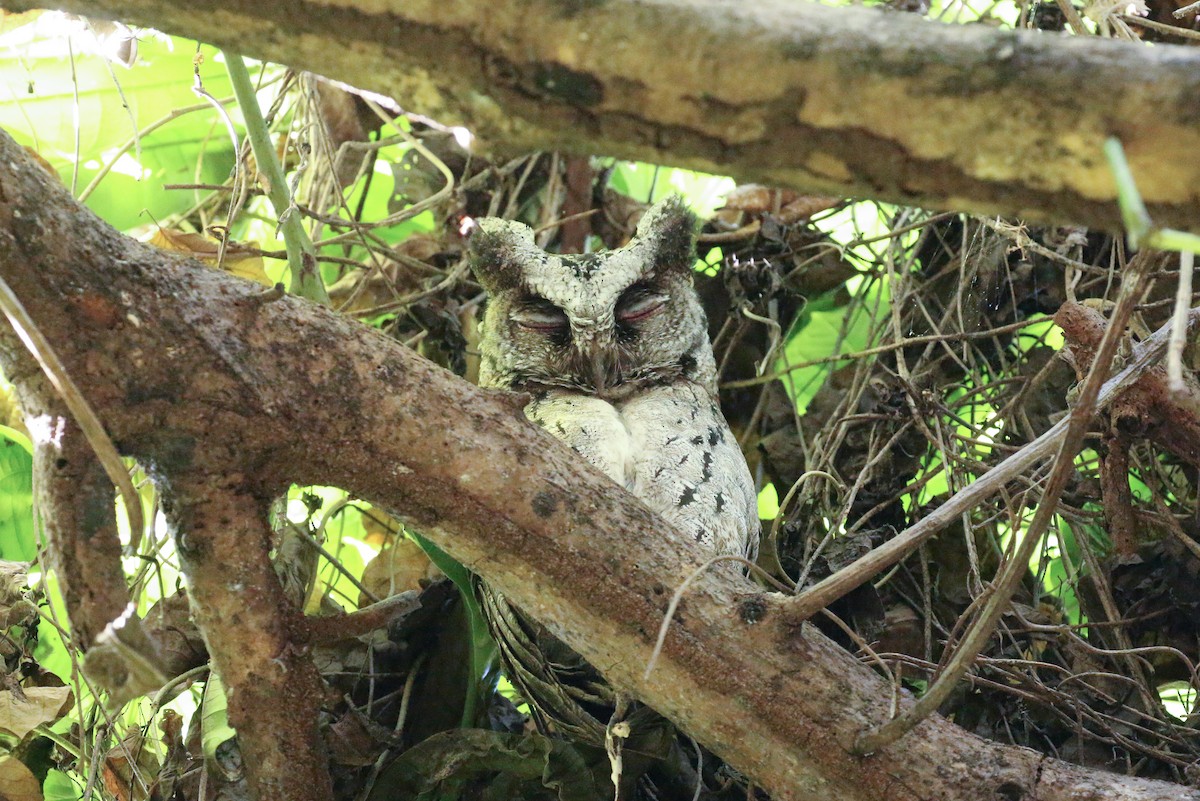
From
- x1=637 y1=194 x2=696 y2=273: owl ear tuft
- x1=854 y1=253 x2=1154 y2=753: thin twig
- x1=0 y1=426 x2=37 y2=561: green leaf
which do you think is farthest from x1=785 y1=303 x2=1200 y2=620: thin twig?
x1=0 y1=426 x2=37 y2=561: green leaf

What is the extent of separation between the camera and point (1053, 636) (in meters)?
2.13

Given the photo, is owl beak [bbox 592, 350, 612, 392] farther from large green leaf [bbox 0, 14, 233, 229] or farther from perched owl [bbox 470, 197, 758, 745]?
large green leaf [bbox 0, 14, 233, 229]

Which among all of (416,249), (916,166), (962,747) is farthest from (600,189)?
(916,166)

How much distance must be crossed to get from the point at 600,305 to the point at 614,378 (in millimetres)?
181

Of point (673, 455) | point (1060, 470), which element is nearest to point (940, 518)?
point (1060, 470)

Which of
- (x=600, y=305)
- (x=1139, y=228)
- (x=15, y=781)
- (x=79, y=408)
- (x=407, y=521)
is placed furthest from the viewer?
(x=600, y=305)

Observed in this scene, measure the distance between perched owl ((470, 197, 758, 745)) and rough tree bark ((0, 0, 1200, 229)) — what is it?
3.94 feet

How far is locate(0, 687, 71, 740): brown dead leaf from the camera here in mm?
1904

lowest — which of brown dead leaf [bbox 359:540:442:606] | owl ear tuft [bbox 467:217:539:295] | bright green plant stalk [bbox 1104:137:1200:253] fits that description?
brown dead leaf [bbox 359:540:442:606]

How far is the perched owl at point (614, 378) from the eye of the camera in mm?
2023

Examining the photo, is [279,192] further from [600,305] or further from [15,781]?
[15,781]

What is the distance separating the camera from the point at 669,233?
7.67 ft

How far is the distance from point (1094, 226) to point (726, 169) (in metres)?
0.32

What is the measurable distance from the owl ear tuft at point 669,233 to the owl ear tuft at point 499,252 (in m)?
0.27
